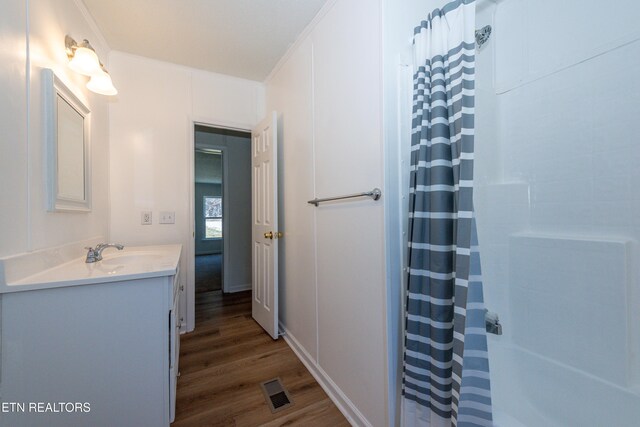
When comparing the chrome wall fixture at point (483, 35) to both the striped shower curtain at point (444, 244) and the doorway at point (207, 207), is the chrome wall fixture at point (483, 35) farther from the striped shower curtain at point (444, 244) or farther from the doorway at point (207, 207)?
the doorway at point (207, 207)

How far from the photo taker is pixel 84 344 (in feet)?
3.52

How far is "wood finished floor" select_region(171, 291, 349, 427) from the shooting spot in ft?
4.70

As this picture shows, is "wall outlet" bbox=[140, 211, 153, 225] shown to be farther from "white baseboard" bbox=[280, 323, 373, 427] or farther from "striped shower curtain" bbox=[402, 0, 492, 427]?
"striped shower curtain" bbox=[402, 0, 492, 427]

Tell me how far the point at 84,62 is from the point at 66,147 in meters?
0.50

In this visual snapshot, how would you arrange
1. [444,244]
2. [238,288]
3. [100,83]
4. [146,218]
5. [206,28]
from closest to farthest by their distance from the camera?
[444,244], [100,83], [206,28], [146,218], [238,288]

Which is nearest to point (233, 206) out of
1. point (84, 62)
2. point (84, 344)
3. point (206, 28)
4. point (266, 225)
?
point (266, 225)

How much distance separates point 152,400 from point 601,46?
2591 millimetres

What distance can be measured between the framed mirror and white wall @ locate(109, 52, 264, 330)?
544 millimetres

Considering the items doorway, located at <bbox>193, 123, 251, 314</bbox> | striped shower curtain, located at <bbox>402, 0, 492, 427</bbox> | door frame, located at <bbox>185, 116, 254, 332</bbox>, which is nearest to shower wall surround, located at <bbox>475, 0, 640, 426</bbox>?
striped shower curtain, located at <bbox>402, 0, 492, 427</bbox>

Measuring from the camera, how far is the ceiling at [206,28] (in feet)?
5.64

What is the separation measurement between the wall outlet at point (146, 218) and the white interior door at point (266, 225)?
0.93 meters

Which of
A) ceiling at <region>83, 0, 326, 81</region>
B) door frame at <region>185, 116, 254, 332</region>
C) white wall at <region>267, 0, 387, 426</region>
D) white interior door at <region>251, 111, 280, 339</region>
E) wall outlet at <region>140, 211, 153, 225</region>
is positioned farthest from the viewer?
door frame at <region>185, 116, 254, 332</region>

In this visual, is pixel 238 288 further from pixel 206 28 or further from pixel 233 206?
pixel 206 28

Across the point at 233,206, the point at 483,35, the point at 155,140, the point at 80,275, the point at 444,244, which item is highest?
the point at 483,35
